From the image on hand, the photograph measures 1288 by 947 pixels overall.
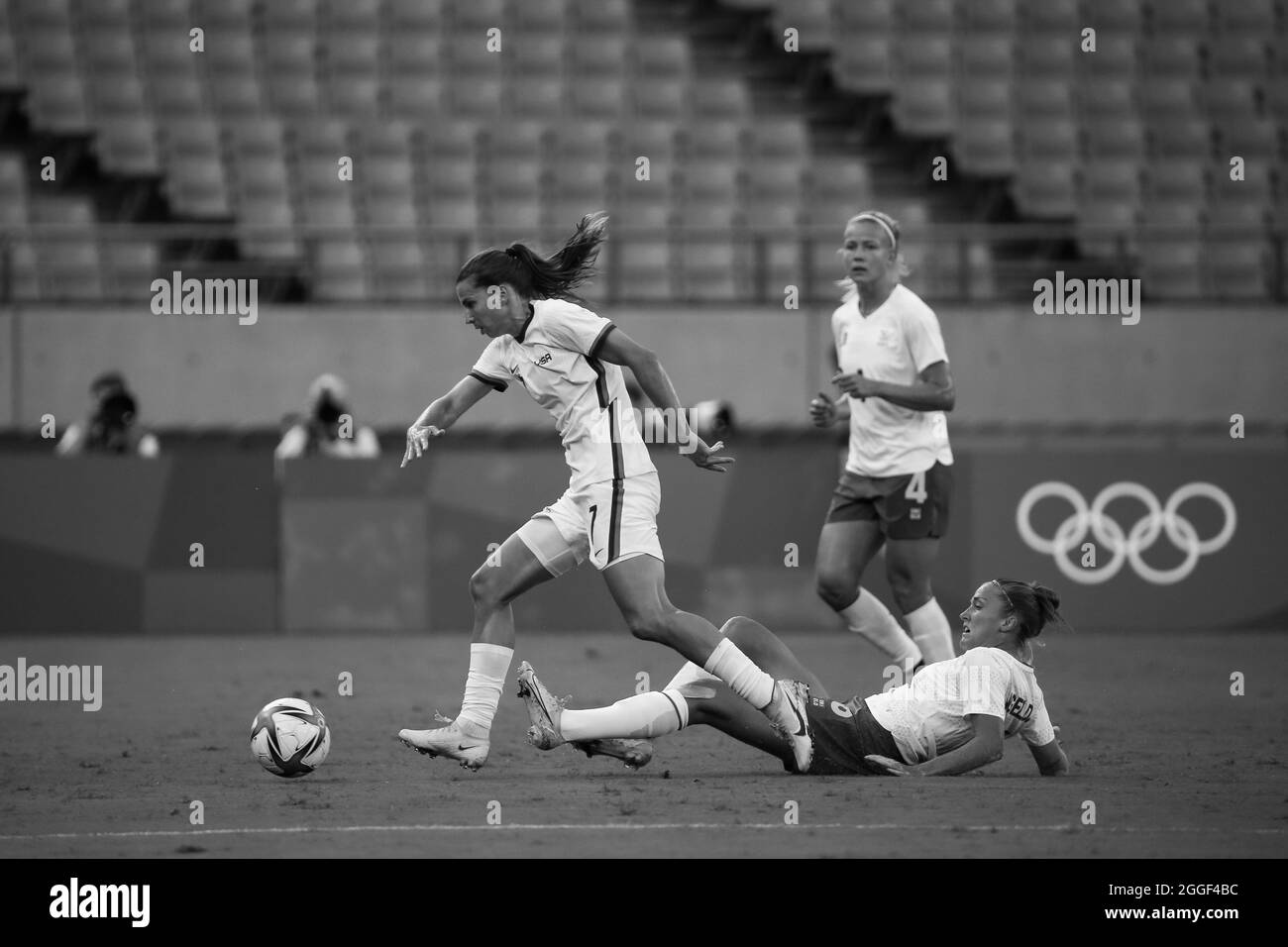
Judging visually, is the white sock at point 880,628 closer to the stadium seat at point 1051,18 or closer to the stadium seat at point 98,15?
the stadium seat at point 1051,18

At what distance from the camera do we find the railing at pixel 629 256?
709 inches

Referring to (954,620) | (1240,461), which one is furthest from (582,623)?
(1240,461)

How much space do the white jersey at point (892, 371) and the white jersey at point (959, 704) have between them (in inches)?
75.8

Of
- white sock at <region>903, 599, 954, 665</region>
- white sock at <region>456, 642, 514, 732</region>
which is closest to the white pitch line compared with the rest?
white sock at <region>456, 642, 514, 732</region>

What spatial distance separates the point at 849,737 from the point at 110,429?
961 centimetres

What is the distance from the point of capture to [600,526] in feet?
24.8

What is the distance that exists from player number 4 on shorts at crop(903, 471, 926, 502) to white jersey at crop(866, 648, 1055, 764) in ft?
5.86

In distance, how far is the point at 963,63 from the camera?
834 inches

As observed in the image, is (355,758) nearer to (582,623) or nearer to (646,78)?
(582,623)

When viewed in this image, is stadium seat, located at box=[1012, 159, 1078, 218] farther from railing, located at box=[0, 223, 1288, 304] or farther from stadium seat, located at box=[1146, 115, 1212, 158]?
stadium seat, located at box=[1146, 115, 1212, 158]

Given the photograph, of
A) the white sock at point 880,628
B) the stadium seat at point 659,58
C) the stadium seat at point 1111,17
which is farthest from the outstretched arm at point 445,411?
the stadium seat at point 1111,17

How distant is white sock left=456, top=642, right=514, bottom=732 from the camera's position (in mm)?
7746

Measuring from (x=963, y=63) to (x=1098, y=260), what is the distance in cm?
371

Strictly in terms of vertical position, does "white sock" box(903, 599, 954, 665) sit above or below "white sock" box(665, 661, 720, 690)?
above
